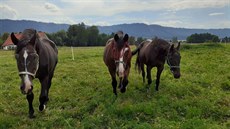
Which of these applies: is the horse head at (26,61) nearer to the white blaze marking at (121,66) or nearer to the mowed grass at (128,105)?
the mowed grass at (128,105)

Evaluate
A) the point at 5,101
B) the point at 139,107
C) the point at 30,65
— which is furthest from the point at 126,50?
the point at 5,101

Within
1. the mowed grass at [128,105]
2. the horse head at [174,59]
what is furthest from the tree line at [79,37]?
the horse head at [174,59]

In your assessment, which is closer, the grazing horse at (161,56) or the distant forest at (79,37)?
the grazing horse at (161,56)

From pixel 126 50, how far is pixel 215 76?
19.7ft

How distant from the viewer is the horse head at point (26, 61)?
5367 mm

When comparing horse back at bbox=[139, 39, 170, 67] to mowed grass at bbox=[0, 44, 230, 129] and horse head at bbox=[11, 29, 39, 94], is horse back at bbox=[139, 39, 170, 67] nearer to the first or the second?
mowed grass at bbox=[0, 44, 230, 129]

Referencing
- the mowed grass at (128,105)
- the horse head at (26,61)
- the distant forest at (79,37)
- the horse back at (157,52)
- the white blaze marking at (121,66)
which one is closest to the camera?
the horse head at (26,61)

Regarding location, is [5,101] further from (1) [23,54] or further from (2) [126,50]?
(2) [126,50]

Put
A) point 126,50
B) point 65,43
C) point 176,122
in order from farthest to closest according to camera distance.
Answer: point 65,43
point 126,50
point 176,122

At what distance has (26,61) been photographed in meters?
5.43

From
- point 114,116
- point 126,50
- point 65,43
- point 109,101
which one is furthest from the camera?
point 65,43

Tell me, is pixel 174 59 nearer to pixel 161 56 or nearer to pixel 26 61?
pixel 161 56

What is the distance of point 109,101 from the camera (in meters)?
7.93

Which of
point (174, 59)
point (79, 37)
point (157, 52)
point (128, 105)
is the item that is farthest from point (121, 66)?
point (79, 37)
